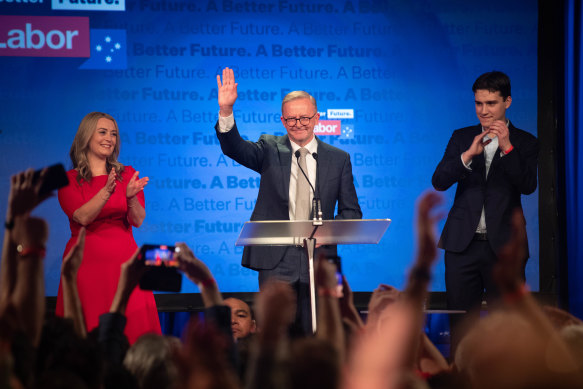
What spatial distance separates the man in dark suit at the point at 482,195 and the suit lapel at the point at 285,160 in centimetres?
92

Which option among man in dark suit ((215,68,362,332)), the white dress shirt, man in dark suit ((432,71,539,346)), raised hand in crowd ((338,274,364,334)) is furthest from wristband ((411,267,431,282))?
man in dark suit ((432,71,539,346))

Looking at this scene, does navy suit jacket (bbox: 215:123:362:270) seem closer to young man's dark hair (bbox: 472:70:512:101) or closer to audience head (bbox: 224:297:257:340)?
audience head (bbox: 224:297:257:340)

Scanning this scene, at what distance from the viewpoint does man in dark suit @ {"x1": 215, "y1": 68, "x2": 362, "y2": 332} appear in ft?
12.5

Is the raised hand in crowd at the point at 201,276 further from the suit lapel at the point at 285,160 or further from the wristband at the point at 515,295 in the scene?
the suit lapel at the point at 285,160

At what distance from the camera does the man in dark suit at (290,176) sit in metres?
3.81

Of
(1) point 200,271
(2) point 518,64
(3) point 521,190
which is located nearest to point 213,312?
(1) point 200,271

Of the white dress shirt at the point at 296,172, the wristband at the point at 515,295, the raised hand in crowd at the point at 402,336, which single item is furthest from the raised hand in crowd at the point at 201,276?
the white dress shirt at the point at 296,172

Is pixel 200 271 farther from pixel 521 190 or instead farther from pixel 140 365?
pixel 521 190

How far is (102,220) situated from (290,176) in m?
1.17

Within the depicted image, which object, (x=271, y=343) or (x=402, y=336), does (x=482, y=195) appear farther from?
(x=271, y=343)

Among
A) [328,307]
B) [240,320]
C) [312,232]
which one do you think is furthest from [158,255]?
[240,320]

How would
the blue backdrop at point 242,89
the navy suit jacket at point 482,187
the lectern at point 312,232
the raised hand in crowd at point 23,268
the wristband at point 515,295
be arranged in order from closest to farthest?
the wristband at point 515,295
the raised hand in crowd at point 23,268
the lectern at point 312,232
the navy suit jacket at point 482,187
the blue backdrop at point 242,89

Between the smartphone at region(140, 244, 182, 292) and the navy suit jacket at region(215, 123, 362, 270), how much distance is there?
1382 mm

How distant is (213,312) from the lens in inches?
81.7
